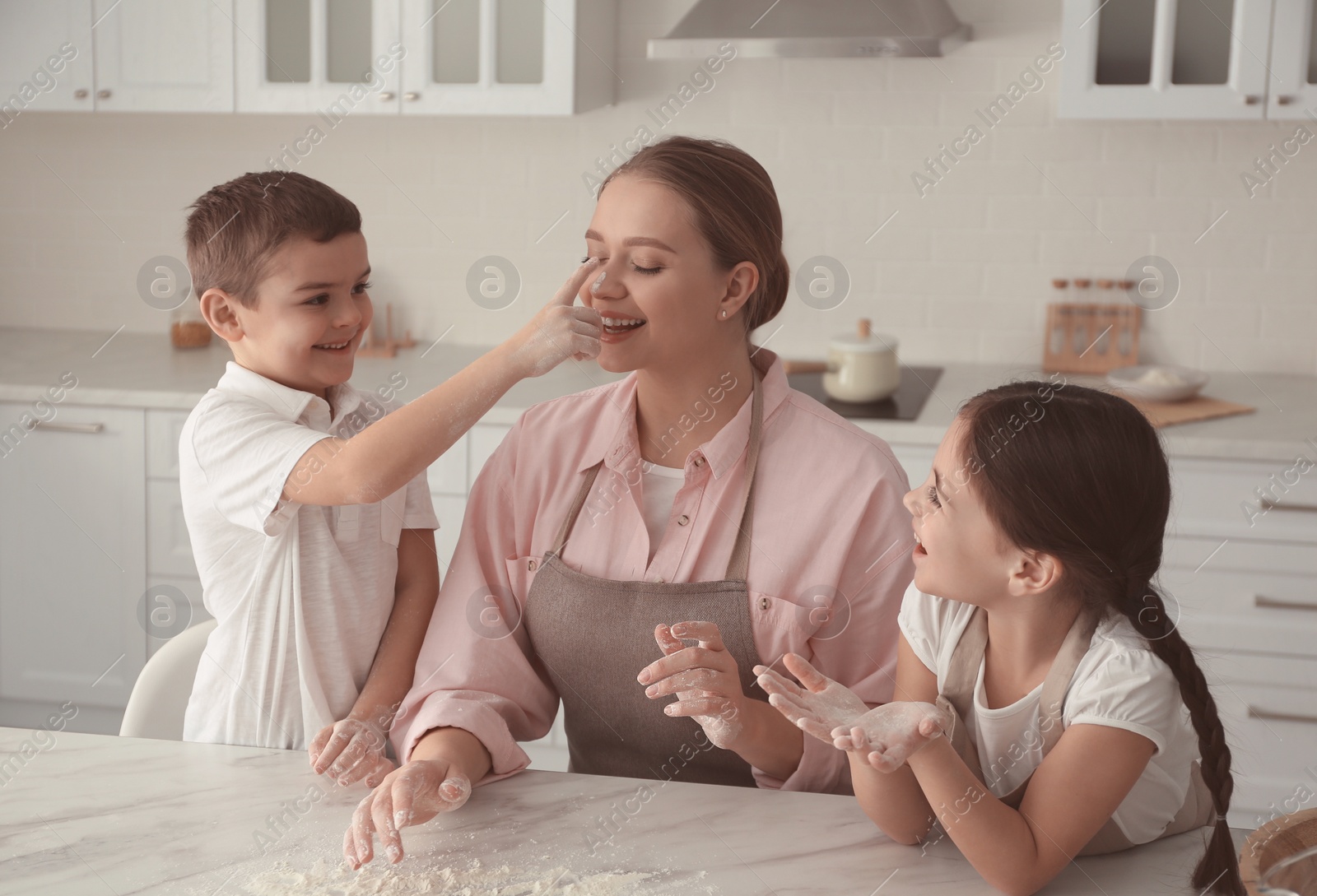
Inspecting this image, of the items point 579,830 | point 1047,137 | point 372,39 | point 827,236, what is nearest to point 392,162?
point 372,39

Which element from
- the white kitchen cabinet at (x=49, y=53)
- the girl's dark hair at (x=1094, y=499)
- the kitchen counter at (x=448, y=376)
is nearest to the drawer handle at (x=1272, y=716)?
the kitchen counter at (x=448, y=376)

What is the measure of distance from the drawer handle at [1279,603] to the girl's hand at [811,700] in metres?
1.90

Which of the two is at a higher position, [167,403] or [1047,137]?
[1047,137]

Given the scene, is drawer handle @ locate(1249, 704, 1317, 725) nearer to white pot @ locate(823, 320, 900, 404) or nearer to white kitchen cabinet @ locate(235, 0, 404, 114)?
white pot @ locate(823, 320, 900, 404)

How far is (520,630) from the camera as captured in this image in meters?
1.47

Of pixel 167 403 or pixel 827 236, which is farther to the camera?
pixel 827 236

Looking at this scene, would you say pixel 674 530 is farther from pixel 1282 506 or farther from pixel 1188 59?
pixel 1188 59

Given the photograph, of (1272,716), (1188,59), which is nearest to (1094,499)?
(1272,716)

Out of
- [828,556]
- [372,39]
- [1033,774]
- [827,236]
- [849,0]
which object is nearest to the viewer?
[1033,774]

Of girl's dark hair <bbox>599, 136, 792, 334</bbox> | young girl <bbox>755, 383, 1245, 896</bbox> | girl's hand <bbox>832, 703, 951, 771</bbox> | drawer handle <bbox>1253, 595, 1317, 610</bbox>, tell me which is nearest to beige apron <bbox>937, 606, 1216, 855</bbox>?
young girl <bbox>755, 383, 1245, 896</bbox>

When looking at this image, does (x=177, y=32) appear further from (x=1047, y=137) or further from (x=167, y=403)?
(x=1047, y=137)

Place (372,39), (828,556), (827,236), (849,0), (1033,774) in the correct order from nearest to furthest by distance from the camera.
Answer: (1033,774)
(828,556)
(849,0)
(372,39)
(827,236)

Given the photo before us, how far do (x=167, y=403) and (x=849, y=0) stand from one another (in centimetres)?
186

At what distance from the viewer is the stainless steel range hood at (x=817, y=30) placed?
2635 millimetres
